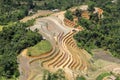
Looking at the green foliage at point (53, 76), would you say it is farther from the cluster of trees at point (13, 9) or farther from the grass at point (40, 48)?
the cluster of trees at point (13, 9)

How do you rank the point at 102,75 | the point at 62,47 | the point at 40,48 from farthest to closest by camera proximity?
the point at 62,47 < the point at 40,48 < the point at 102,75

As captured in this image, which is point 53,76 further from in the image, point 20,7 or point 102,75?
point 20,7

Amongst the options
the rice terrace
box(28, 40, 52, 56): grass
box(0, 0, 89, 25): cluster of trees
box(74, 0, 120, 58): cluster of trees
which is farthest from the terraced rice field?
box(0, 0, 89, 25): cluster of trees

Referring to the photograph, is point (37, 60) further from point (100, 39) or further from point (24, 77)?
point (100, 39)

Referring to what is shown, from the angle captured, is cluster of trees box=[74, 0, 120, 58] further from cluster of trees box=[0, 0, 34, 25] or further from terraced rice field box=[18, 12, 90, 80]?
cluster of trees box=[0, 0, 34, 25]

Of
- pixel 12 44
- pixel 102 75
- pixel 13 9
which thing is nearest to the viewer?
pixel 102 75

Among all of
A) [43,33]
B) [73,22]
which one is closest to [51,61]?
[43,33]

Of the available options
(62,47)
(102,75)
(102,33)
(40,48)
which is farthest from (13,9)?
(102,75)
